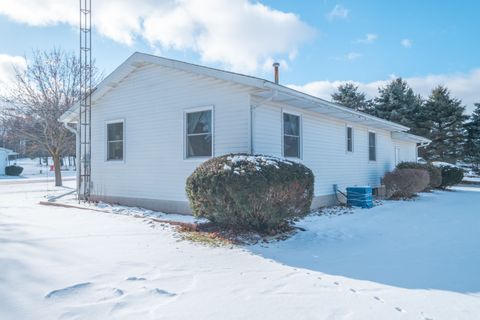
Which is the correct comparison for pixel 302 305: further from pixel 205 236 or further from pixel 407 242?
pixel 407 242

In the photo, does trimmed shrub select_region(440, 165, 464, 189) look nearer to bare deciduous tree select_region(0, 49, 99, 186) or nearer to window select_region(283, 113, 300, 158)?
window select_region(283, 113, 300, 158)

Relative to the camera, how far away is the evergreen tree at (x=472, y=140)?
105 ft

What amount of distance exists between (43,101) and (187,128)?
47.6ft

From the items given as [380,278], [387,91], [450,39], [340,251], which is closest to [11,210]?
[340,251]

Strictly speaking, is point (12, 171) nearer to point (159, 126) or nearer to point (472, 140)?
point (159, 126)

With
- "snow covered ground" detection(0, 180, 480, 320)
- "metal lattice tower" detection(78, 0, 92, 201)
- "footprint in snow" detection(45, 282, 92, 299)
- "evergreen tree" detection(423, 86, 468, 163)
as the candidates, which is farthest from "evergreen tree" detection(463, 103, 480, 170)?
"footprint in snow" detection(45, 282, 92, 299)

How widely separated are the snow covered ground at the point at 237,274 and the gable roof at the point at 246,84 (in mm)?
3271

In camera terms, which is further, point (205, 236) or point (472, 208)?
point (472, 208)

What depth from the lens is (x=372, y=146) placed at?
47.8 feet

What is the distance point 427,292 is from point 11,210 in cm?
1081

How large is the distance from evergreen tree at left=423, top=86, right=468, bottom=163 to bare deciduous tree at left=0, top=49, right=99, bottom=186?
31.6 meters

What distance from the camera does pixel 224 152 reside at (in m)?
8.38

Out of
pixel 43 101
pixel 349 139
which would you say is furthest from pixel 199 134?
pixel 43 101

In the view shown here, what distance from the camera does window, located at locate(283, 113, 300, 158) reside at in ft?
30.5
